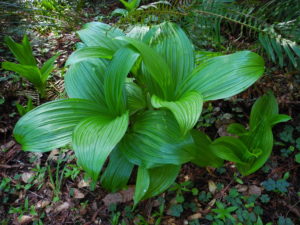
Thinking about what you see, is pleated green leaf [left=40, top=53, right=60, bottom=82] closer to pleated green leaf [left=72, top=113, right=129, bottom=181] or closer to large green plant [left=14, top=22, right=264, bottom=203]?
large green plant [left=14, top=22, right=264, bottom=203]

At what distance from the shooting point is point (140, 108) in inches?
60.6

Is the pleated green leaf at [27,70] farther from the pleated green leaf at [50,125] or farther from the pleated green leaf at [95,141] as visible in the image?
the pleated green leaf at [95,141]

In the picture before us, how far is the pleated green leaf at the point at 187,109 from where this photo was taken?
1040 mm

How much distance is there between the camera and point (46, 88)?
229cm

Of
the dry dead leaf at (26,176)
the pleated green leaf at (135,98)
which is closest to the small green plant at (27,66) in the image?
the dry dead leaf at (26,176)

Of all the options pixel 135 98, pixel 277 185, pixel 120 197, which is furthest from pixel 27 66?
pixel 277 185

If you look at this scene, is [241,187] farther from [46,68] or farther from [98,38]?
[46,68]

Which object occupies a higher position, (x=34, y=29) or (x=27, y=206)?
(x=34, y=29)

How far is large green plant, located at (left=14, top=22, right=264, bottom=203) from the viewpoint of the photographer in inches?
46.5

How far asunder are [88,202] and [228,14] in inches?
51.5

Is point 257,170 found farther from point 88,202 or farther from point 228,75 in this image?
point 88,202

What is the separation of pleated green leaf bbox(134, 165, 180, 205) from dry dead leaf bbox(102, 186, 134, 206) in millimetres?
245

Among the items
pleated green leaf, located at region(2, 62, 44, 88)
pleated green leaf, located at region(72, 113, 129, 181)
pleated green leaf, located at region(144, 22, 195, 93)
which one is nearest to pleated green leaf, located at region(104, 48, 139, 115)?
pleated green leaf, located at region(72, 113, 129, 181)

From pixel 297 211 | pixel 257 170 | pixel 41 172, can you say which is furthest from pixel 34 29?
pixel 297 211
